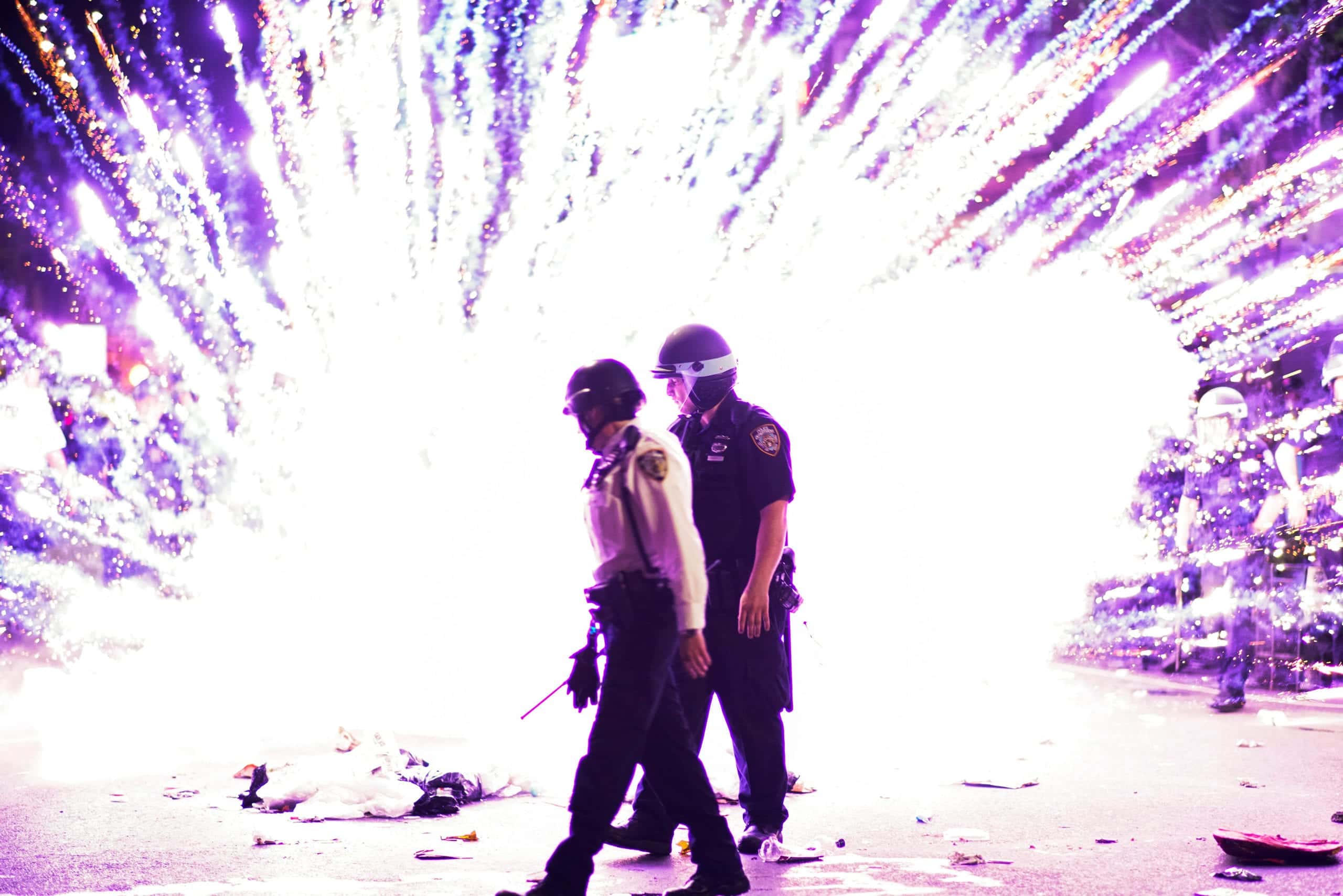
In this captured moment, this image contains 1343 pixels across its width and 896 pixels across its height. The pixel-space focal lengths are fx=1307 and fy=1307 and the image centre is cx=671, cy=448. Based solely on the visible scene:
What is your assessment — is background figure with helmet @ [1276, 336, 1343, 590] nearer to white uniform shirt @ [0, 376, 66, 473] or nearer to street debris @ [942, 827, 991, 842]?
street debris @ [942, 827, 991, 842]

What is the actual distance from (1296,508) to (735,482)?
23.2 ft

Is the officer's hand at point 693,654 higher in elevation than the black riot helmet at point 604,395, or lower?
lower

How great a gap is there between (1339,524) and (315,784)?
8198 mm

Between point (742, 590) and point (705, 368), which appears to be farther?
point (705, 368)

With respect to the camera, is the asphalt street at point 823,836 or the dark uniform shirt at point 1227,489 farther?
the dark uniform shirt at point 1227,489

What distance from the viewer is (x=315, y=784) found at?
540cm

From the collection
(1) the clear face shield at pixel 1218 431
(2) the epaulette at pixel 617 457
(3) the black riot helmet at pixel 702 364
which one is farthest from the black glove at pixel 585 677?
(1) the clear face shield at pixel 1218 431

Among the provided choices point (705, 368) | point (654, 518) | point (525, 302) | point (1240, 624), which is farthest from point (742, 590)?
point (525, 302)

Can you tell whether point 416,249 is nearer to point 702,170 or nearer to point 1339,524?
point 702,170

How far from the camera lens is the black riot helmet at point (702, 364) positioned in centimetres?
462

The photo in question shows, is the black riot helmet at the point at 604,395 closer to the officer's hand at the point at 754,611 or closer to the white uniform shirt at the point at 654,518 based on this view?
the white uniform shirt at the point at 654,518

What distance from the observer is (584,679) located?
3754 mm

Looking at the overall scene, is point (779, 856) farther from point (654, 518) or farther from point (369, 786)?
point (369, 786)

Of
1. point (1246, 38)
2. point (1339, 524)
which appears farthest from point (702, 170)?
point (1339, 524)
